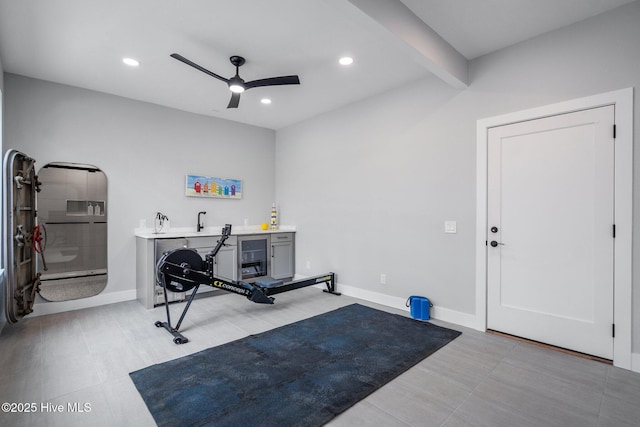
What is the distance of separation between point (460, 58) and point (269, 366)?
11.6 ft

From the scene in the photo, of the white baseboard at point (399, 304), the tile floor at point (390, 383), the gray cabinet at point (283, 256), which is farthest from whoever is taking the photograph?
the gray cabinet at point (283, 256)

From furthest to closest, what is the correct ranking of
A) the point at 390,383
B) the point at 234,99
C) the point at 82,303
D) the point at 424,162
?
the point at 82,303 → the point at 424,162 → the point at 234,99 → the point at 390,383

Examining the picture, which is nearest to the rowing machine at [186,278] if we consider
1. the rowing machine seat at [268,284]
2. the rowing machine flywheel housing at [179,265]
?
the rowing machine flywheel housing at [179,265]

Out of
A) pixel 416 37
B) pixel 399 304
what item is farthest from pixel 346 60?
pixel 399 304

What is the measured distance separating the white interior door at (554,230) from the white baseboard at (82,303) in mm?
4630

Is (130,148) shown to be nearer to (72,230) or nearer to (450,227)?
(72,230)

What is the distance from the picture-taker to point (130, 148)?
4.32 m

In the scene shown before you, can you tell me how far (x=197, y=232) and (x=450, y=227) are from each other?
371 centimetres

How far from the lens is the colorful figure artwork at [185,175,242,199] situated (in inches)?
192

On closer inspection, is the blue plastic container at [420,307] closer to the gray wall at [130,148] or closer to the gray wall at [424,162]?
the gray wall at [424,162]

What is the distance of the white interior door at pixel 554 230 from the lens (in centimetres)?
256

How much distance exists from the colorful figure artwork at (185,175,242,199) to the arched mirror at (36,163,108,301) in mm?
1146

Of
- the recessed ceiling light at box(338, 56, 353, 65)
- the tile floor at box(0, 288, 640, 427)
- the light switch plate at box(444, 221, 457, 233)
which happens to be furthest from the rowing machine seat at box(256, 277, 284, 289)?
the recessed ceiling light at box(338, 56, 353, 65)

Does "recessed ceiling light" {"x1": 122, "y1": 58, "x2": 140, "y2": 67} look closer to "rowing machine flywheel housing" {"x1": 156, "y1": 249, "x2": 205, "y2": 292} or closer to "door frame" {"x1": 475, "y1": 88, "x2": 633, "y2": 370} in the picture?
"rowing machine flywheel housing" {"x1": 156, "y1": 249, "x2": 205, "y2": 292}
